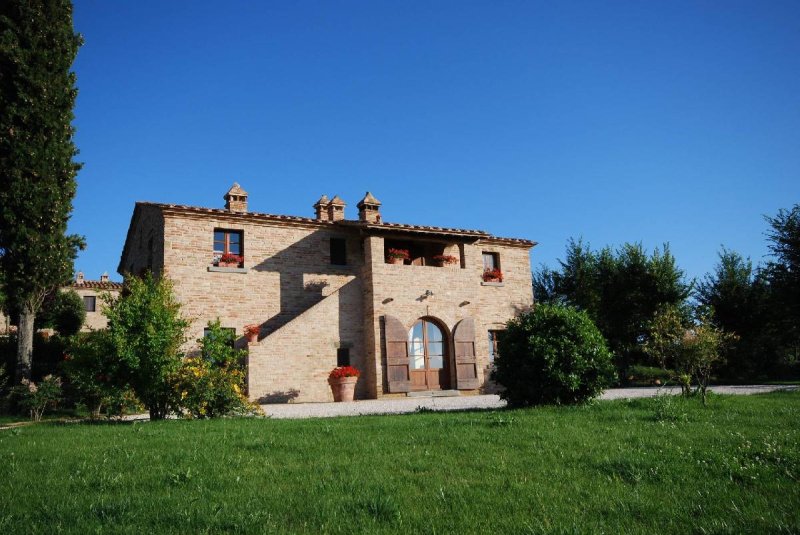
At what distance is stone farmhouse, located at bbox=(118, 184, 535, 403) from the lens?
17.9m

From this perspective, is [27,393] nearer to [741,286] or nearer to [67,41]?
[67,41]

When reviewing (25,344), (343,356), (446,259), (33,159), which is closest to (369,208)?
(446,259)

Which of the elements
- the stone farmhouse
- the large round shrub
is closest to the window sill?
the stone farmhouse

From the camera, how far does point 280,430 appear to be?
7832 millimetres

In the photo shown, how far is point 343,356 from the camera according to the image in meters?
19.1

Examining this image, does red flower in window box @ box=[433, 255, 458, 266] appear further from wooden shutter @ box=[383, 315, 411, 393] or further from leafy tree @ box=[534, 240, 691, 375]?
leafy tree @ box=[534, 240, 691, 375]

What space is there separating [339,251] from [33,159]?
34.4 ft

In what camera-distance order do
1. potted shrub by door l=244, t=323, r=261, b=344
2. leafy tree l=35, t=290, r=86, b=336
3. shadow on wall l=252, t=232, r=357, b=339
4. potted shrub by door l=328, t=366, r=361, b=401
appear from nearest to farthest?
potted shrub by door l=244, t=323, r=261, b=344
potted shrub by door l=328, t=366, r=361, b=401
shadow on wall l=252, t=232, r=357, b=339
leafy tree l=35, t=290, r=86, b=336

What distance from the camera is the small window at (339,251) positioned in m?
20.8

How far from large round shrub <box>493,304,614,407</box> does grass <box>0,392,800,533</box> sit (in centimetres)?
272

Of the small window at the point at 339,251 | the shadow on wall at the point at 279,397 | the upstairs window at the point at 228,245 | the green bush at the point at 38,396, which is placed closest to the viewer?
the green bush at the point at 38,396

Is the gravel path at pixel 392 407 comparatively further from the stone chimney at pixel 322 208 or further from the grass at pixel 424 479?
the stone chimney at pixel 322 208

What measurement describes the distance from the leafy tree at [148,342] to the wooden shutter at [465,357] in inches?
443

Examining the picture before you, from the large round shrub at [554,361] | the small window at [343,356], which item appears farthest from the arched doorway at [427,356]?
the large round shrub at [554,361]
